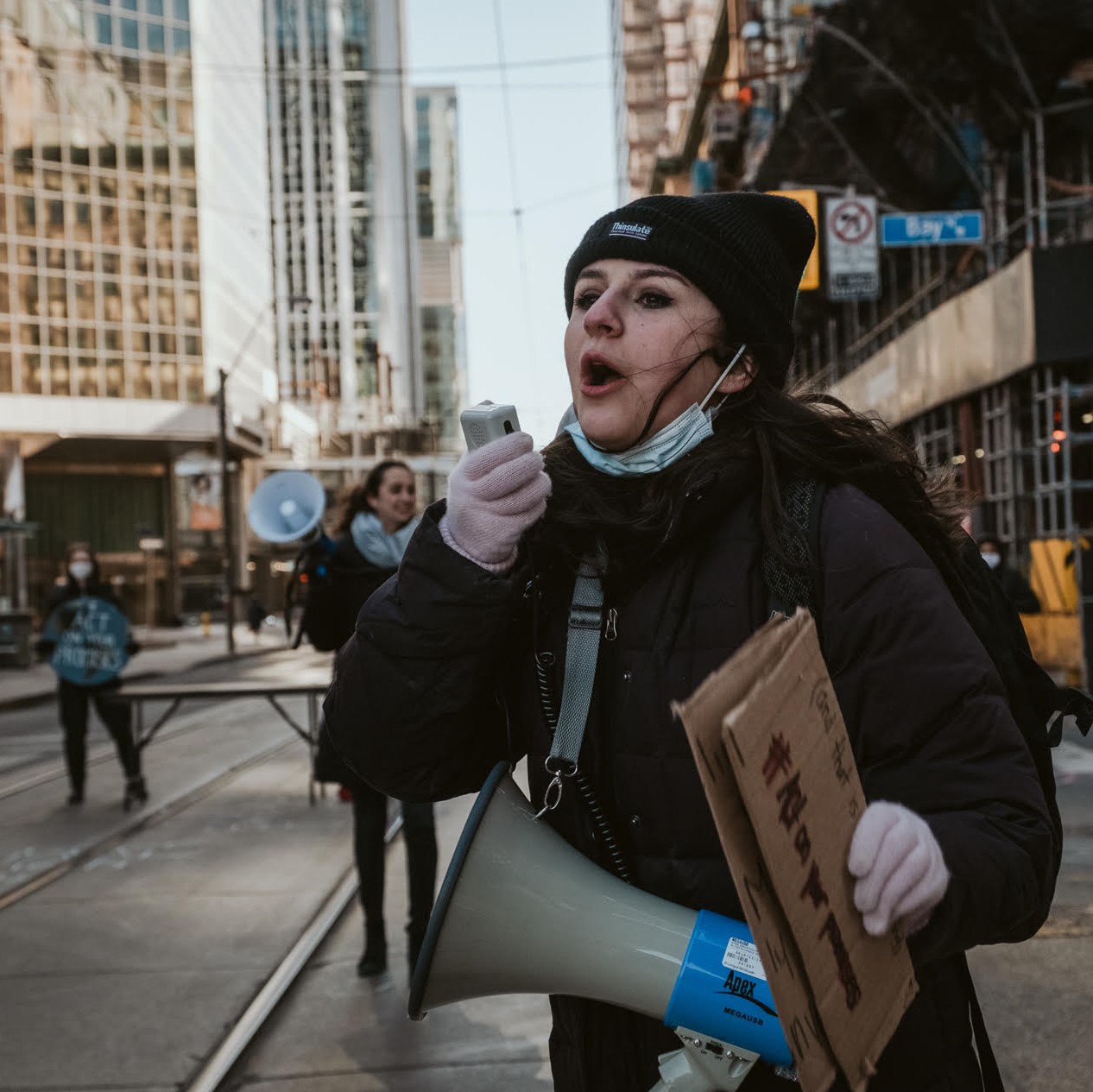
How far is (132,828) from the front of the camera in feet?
25.7

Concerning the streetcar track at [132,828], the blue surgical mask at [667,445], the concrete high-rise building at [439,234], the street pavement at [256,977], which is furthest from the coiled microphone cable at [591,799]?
the concrete high-rise building at [439,234]

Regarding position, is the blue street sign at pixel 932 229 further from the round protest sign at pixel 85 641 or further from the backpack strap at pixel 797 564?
the backpack strap at pixel 797 564

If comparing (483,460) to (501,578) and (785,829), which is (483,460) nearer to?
(501,578)

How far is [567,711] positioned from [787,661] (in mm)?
477

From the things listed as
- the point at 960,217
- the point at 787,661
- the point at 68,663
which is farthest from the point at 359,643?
the point at 960,217

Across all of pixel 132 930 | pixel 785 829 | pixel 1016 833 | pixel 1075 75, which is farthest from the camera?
pixel 1075 75

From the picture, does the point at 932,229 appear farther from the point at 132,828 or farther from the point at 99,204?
the point at 99,204

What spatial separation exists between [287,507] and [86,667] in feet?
14.5

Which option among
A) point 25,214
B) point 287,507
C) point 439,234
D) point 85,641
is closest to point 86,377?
point 25,214

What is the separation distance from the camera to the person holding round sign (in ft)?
28.9

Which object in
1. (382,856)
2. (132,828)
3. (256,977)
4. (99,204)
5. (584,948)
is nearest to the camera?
(584,948)

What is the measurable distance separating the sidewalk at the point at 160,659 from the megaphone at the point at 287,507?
5915 millimetres

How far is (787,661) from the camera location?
1.18m

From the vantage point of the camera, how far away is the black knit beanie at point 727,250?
172 centimetres
